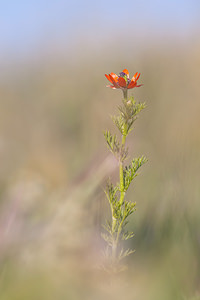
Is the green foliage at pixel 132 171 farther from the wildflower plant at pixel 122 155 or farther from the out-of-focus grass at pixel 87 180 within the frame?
the out-of-focus grass at pixel 87 180

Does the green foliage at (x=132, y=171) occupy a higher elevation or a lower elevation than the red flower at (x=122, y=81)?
lower

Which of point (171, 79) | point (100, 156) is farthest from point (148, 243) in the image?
point (171, 79)

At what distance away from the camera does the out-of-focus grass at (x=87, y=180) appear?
0.36 metres

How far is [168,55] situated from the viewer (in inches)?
36.9

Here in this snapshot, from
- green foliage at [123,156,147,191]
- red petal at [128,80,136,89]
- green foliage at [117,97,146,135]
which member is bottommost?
green foliage at [123,156,147,191]

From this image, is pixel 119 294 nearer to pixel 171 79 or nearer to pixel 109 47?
pixel 171 79

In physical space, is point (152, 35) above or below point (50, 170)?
above

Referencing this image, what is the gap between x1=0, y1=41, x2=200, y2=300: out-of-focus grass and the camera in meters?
0.36

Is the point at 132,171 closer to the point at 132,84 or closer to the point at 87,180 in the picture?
the point at 132,84

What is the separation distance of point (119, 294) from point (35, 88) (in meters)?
0.75

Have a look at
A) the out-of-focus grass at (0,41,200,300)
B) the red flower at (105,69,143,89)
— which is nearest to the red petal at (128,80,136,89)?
the red flower at (105,69,143,89)

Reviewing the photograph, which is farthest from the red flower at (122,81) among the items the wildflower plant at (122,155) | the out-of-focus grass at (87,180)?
the out-of-focus grass at (87,180)

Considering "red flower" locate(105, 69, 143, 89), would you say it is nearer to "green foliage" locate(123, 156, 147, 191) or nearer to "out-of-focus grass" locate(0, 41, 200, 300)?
"green foliage" locate(123, 156, 147, 191)

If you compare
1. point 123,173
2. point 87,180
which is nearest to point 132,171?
point 123,173
